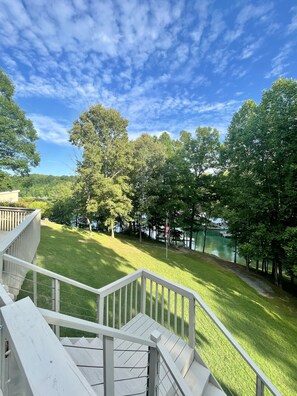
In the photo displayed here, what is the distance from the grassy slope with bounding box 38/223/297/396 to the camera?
5.18 m

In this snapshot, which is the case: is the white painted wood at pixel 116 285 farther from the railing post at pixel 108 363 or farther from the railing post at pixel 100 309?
the railing post at pixel 108 363

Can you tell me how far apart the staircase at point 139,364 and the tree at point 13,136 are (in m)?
14.8

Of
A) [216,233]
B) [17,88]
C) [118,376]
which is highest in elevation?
[17,88]

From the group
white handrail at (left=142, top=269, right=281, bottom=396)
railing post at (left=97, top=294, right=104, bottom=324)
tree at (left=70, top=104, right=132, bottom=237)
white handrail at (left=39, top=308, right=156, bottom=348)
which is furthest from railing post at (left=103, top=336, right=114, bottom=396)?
tree at (left=70, top=104, right=132, bottom=237)

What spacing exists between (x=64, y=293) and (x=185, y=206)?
14738 mm

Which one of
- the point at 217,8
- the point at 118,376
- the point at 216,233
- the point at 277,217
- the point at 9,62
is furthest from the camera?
the point at 216,233

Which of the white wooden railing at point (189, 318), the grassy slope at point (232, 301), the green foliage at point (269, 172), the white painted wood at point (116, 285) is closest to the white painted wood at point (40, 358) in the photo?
the white wooden railing at point (189, 318)

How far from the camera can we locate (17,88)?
1503cm

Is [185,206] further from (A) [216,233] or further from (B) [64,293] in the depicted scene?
(A) [216,233]

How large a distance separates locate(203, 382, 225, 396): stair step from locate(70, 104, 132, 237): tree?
42.6 feet

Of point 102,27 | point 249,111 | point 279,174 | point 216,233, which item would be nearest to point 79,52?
point 102,27

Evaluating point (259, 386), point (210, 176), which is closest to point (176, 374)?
point (259, 386)

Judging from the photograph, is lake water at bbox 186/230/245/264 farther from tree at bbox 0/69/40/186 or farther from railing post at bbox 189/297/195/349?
railing post at bbox 189/297/195/349

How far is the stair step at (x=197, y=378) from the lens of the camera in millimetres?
2721
